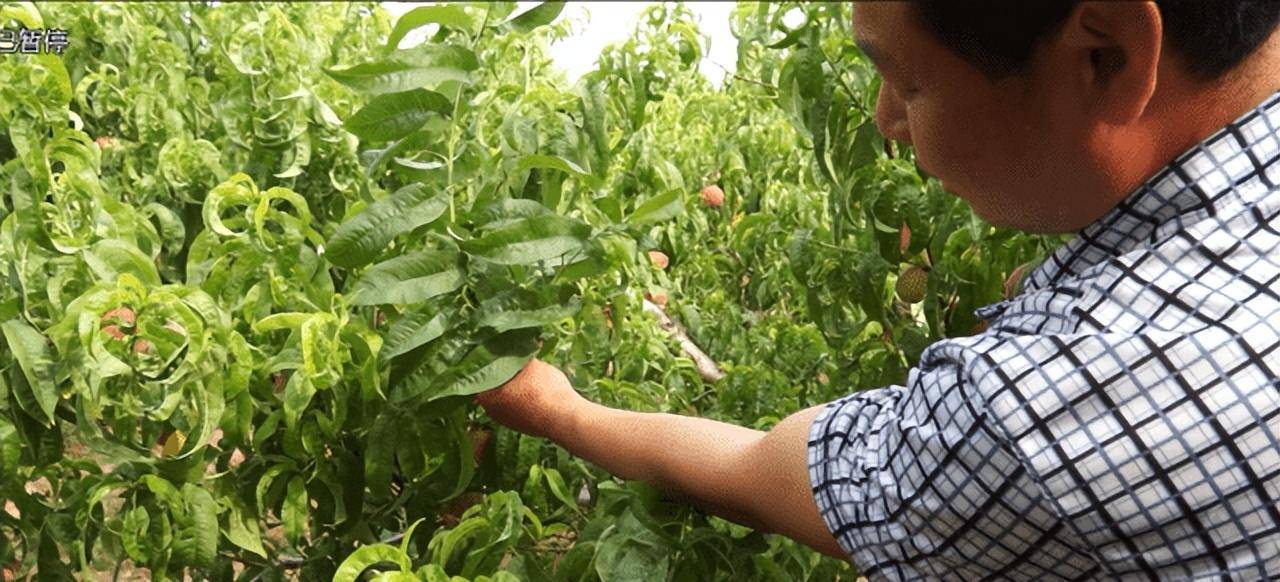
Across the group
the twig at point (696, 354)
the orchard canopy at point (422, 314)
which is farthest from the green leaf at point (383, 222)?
the twig at point (696, 354)

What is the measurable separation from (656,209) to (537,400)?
0.68 ft

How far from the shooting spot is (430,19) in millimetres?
1131

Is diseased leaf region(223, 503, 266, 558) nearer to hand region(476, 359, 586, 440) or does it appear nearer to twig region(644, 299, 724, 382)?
hand region(476, 359, 586, 440)

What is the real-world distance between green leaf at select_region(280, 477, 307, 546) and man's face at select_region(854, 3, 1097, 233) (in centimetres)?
69

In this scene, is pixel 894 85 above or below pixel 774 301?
above

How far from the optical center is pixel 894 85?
85 centimetres

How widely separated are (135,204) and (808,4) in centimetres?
120

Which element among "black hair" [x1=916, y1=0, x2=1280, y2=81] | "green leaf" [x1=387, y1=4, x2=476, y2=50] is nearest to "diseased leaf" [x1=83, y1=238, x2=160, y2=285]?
"green leaf" [x1=387, y1=4, x2=476, y2=50]

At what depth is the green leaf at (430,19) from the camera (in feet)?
3.67

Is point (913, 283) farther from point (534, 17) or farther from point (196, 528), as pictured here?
point (196, 528)

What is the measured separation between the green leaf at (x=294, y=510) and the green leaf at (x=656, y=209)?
1.33ft

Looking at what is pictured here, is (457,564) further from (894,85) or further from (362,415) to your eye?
(894,85)

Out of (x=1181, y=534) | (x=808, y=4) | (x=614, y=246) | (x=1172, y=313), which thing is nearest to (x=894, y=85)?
(x=1172, y=313)

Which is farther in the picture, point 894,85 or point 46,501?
point 46,501
